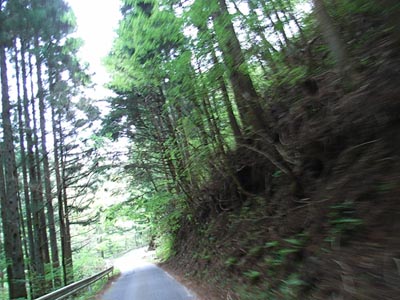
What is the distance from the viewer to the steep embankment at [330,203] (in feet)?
13.8

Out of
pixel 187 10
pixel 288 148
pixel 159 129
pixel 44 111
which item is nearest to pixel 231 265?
pixel 288 148

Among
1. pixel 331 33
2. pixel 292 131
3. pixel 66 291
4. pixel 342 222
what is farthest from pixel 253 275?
pixel 66 291

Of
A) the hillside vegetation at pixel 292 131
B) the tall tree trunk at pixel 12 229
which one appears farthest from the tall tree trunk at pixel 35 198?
the hillside vegetation at pixel 292 131

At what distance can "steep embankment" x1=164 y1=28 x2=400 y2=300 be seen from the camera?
13.8ft

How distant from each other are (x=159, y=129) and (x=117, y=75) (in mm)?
8857

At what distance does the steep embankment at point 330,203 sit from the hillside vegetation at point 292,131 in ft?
0.07

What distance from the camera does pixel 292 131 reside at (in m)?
7.44

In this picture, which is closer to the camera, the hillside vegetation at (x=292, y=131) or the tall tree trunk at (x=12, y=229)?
the hillside vegetation at (x=292, y=131)

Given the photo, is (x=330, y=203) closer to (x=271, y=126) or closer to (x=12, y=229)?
(x=271, y=126)

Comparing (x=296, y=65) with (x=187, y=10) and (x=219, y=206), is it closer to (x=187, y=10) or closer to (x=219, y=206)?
(x=187, y=10)

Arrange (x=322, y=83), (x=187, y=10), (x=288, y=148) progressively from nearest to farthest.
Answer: (x=187, y=10), (x=322, y=83), (x=288, y=148)

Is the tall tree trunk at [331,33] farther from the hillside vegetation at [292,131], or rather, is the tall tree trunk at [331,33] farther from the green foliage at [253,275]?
the green foliage at [253,275]

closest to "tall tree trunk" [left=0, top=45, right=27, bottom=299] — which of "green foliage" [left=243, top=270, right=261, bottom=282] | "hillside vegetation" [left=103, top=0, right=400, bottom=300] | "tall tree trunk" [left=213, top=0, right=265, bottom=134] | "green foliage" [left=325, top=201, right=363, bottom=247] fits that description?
"hillside vegetation" [left=103, top=0, right=400, bottom=300]

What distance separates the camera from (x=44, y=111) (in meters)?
17.7
